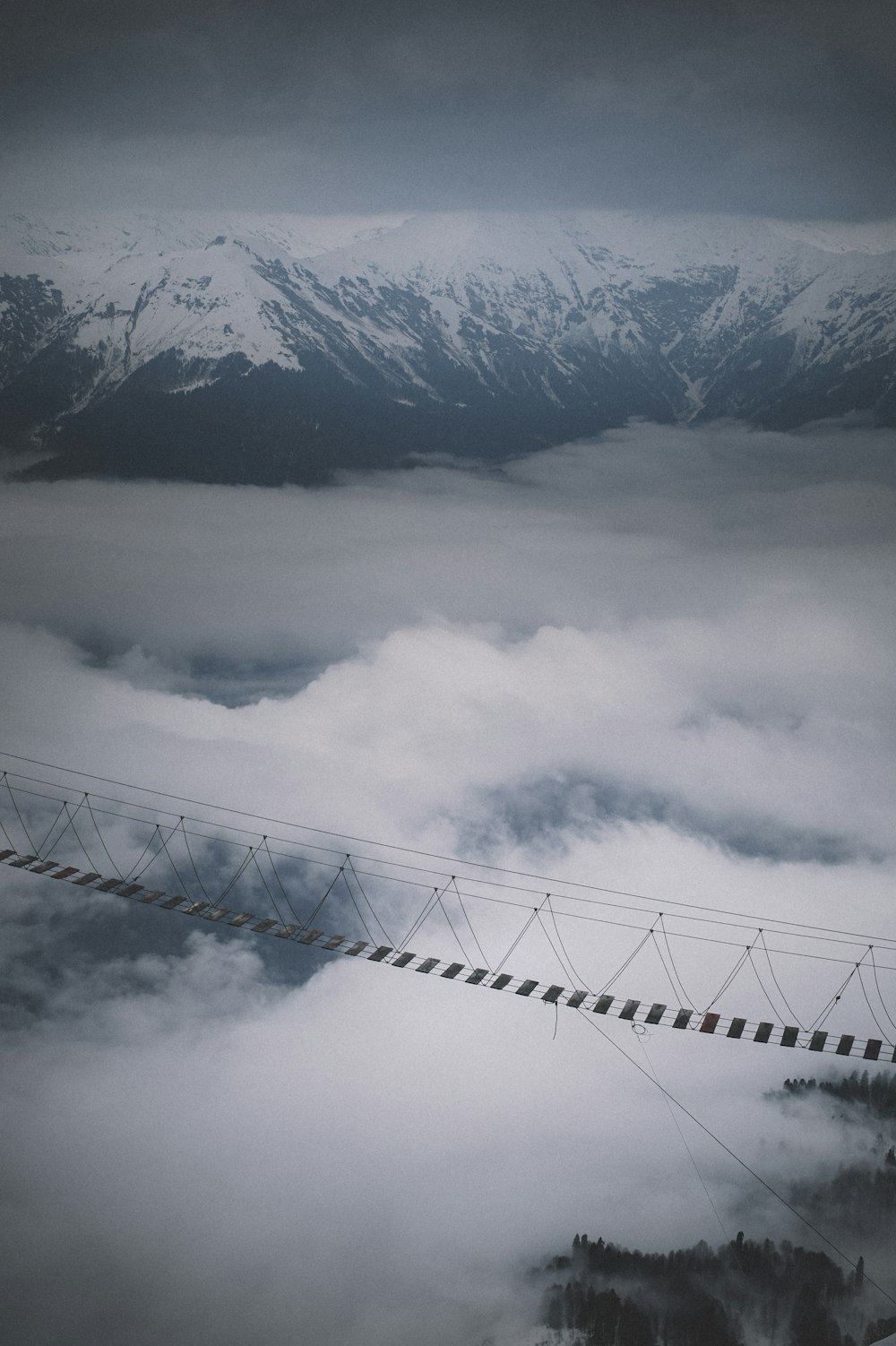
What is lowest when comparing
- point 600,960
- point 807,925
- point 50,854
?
point 600,960

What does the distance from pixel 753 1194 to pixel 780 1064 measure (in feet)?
70.3

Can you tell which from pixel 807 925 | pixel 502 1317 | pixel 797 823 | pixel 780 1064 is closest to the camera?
pixel 502 1317

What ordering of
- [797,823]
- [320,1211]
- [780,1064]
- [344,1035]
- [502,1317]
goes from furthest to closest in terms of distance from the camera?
[797,823]
[344,1035]
[780,1064]
[320,1211]
[502,1317]

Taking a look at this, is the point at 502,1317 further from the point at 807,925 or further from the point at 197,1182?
the point at 807,925

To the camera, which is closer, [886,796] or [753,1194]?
[753,1194]

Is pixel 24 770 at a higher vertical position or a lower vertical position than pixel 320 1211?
higher

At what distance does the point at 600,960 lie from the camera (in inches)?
6014

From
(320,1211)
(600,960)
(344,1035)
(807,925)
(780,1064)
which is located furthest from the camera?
(600,960)

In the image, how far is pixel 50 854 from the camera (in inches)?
5684

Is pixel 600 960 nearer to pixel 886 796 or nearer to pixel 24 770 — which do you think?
pixel 886 796

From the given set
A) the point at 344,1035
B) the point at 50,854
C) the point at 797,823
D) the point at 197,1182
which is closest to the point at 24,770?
the point at 50,854

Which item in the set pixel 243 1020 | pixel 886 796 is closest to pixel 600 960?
pixel 243 1020

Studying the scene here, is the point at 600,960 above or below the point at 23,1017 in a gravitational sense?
below

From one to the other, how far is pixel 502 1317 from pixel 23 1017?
219 feet
